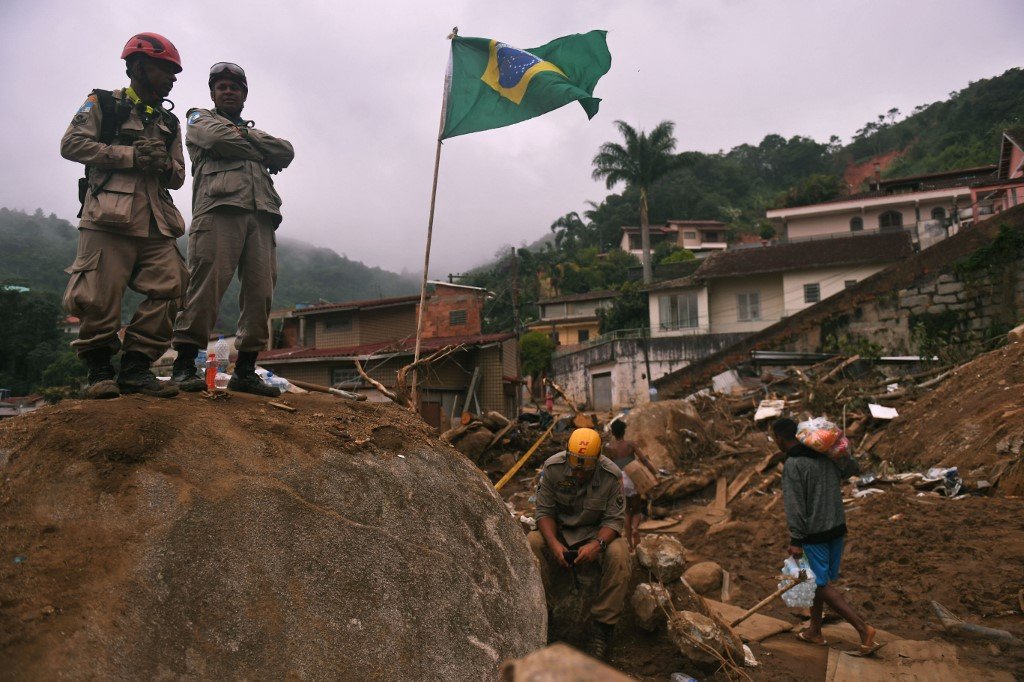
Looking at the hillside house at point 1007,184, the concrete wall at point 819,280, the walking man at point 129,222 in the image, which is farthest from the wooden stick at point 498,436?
the hillside house at point 1007,184

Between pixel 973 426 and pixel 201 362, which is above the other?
pixel 201 362

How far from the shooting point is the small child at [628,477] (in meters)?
7.30

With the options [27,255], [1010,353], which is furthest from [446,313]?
[27,255]

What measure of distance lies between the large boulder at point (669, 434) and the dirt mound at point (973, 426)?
2.81 metres

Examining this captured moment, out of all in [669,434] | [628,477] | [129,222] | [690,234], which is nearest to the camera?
[129,222]

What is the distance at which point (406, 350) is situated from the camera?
1683cm

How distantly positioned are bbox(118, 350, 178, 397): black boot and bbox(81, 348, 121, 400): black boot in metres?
0.05

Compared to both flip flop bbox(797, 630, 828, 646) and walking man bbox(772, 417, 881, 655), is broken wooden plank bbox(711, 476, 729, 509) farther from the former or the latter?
walking man bbox(772, 417, 881, 655)

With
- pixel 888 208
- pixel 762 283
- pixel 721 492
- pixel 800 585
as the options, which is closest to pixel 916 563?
pixel 800 585

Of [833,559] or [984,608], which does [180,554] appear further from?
[984,608]

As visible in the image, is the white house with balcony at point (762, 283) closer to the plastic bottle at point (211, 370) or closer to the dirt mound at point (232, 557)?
the plastic bottle at point (211, 370)

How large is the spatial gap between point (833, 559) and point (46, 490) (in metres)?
4.76

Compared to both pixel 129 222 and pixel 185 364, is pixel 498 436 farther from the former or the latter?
pixel 129 222

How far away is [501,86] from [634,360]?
2137cm
